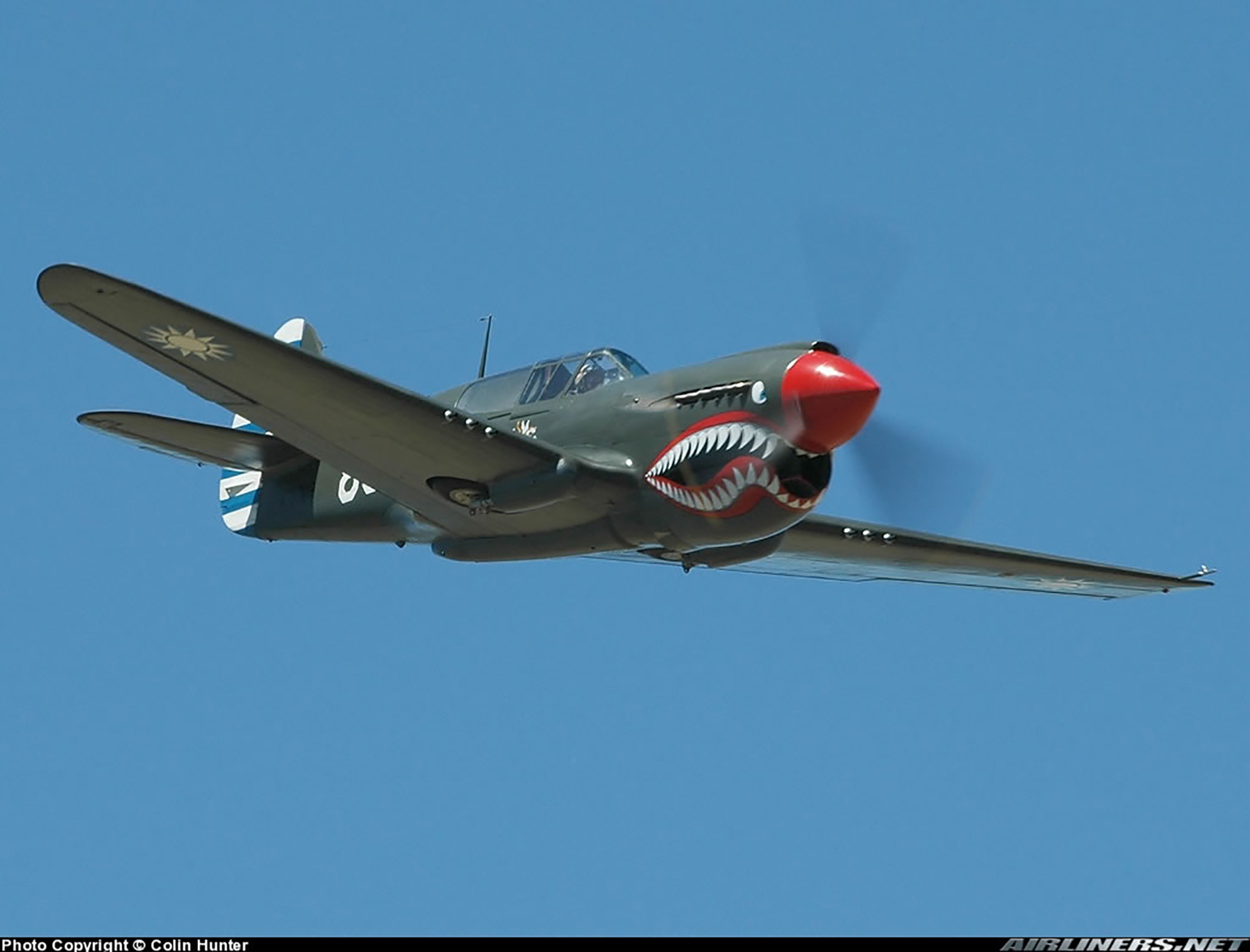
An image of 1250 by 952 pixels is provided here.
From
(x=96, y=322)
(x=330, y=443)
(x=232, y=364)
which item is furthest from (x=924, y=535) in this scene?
(x=96, y=322)

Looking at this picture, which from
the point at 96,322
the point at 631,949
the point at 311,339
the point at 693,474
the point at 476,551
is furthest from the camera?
the point at 311,339

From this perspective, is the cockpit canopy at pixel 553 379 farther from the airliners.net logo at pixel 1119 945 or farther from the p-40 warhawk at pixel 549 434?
the airliners.net logo at pixel 1119 945

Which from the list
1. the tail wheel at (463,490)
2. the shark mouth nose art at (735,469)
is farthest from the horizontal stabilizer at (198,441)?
the shark mouth nose art at (735,469)

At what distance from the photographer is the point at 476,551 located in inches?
729

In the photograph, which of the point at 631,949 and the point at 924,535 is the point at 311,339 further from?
the point at 631,949

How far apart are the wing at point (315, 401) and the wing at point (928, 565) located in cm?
227

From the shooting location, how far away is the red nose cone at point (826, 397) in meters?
16.1

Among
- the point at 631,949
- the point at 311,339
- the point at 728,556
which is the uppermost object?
the point at 311,339

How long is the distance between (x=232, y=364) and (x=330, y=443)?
5.02ft

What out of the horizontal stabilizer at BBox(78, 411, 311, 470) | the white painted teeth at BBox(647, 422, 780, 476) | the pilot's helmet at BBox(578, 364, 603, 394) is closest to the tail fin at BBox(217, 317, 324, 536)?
the horizontal stabilizer at BBox(78, 411, 311, 470)

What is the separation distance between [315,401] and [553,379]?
2.58 meters

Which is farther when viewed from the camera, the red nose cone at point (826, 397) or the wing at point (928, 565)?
the wing at point (928, 565)

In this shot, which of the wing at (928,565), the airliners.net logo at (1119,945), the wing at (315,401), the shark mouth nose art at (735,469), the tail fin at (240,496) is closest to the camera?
the airliners.net logo at (1119,945)

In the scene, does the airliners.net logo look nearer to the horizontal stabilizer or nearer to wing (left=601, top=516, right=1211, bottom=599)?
wing (left=601, top=516, right=1211, bottom=599)
